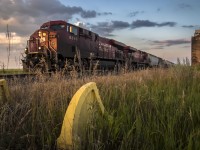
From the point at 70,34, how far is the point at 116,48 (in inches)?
471

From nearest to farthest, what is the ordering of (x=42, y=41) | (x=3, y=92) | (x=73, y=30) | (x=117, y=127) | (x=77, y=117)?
(x=77, y=117), (x=117, y=127), (x=3, y=92), (x=42, y=41), (x=73, y=30)

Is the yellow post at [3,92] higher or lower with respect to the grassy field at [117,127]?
higher

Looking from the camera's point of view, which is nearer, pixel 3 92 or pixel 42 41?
pixel 3 92

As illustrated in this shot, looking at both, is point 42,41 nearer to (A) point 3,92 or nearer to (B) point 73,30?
(B) point 73,30

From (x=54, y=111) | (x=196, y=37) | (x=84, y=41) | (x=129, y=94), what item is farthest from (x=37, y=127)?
(x=84, y=41)

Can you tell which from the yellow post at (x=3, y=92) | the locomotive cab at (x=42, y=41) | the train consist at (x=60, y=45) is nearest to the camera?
the yellow post at (x=3, y=92)

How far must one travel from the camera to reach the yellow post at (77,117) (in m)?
3.05

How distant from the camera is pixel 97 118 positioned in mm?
3428

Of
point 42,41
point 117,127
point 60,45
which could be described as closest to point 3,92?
point 117,127

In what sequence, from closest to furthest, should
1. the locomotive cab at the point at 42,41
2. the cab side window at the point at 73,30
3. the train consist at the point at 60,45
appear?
the train consist at the point at 60,45 → the locomotive cab at the point at 42,41 → the cab side window at the point at 73,30

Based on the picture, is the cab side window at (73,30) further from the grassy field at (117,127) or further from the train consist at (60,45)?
the grassy field at (117,127)

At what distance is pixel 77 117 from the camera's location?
316 cm

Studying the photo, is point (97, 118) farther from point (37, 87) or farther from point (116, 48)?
point (116, 48)

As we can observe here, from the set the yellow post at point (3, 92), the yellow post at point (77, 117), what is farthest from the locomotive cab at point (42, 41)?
the yellow post at point (77, 117)
